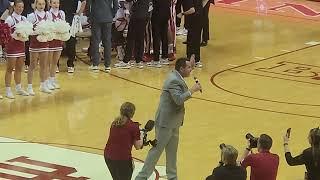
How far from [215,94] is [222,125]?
222 centimetres

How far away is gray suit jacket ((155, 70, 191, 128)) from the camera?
33.8 ft

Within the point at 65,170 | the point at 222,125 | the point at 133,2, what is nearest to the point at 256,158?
the point at 65,170

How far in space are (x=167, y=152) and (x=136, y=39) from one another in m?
7.46

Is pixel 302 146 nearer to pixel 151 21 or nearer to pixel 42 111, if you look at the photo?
pixel 42 111

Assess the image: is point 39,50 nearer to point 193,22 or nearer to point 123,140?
point 193,22

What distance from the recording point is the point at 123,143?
32.0ft

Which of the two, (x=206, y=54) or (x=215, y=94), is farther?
(x=206, y=54)

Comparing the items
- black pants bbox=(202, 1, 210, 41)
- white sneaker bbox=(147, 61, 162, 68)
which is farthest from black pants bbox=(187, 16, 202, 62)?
black pants bbox=(202, 1, 210, 41)

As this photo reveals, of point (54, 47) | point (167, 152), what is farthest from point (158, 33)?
point (167, 152)

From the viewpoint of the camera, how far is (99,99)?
15422mm

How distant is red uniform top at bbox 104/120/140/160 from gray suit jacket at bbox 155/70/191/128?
672 mm

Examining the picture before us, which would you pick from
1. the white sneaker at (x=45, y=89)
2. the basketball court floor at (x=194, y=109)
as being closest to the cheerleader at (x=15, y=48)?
the basketball court floor at (x=194, y=109)

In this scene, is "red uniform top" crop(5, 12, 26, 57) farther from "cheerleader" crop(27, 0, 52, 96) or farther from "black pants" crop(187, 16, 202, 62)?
"black pants" crop(187, 16, 202, 62)

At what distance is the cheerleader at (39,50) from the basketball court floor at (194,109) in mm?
305
